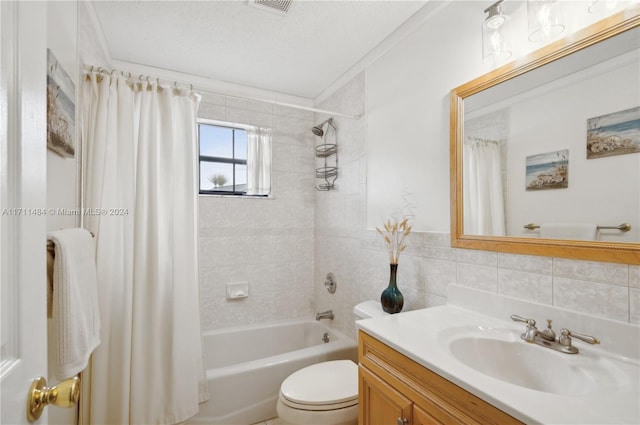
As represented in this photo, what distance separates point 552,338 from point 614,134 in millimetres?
685

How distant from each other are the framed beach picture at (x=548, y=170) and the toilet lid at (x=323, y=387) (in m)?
1.24

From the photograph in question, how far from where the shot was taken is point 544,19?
1.09m

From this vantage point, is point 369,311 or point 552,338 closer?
point 552,338

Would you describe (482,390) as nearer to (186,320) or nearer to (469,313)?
(469,313)

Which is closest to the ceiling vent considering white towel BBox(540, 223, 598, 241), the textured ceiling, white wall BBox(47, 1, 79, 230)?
the textured ceiling

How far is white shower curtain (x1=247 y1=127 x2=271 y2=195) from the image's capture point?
2.62m

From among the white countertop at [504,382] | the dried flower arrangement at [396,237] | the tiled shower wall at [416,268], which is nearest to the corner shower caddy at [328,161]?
the tiled shower wall at [416,268]

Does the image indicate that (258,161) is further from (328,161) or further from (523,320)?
(523,320)

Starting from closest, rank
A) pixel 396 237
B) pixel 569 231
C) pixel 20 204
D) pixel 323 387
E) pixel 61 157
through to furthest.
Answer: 1. pixel 20 204
2. pixel 569 231
3. pixel 61 157
4. pixel 323 387
5. pixel 396 237

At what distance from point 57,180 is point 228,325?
1.70 metres

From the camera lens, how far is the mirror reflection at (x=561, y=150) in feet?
3.02

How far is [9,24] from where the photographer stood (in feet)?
1.50

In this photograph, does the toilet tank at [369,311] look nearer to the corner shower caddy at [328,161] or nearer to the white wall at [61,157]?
the corner shower caddy at [328,161]

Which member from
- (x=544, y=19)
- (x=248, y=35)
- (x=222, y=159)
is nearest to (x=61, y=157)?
(x=248, y=35)
